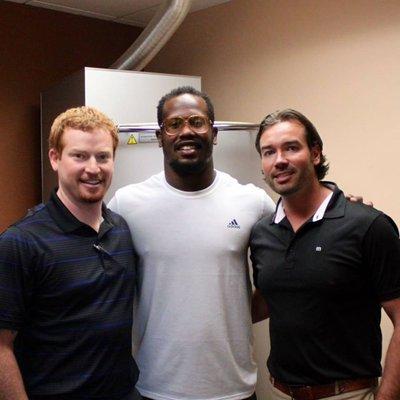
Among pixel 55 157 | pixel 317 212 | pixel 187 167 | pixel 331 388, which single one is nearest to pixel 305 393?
pixel 331 388

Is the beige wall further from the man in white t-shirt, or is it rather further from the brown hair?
the brown hair

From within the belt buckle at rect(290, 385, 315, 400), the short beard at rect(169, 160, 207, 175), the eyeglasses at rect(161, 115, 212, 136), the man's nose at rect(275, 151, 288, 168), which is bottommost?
the belt buckle at rect(290, 385, 315, 400)

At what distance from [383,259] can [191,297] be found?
0.56 metres

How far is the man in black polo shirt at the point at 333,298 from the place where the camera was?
142 cm

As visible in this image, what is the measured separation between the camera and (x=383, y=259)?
141 centimetres

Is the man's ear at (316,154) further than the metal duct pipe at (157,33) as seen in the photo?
No

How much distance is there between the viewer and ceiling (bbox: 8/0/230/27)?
3.03 metres

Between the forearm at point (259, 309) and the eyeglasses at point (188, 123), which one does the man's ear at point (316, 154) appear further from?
the forearm at point (259, 309)

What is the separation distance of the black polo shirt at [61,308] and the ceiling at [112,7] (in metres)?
1.94

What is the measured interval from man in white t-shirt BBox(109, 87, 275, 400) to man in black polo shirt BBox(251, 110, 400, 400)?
140 millimetres

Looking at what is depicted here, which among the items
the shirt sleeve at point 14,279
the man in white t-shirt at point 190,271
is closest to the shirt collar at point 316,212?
the man in white t-shirt at point 190,271

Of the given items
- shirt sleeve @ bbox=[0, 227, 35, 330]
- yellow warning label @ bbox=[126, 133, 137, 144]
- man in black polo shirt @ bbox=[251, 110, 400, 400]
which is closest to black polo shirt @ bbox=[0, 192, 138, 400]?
shirt sleeve @ bbox=[0, 227, 35, 330]

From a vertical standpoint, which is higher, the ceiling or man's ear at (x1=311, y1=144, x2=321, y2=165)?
the ceiling

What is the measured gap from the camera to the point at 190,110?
169cm
